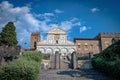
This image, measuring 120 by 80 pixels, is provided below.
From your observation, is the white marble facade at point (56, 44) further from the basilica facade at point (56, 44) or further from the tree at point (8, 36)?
the tree at point (8, 36)

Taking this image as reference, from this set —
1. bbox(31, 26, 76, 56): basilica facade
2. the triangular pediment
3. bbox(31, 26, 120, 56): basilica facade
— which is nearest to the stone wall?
bbox(31, 26, 76, 56): basilica facade

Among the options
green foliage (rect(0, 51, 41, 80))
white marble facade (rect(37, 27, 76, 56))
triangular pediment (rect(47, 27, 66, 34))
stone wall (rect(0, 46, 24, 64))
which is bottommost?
green foliage (rect(0, 51, 41, 80))

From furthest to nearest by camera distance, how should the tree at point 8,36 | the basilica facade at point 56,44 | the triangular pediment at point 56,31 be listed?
1. the triangular pediment at point 56,31
2. the basilica facade at point 56,44
3. the tree at point 8,36

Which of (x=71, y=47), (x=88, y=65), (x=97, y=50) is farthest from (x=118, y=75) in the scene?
(x=97, y=50)

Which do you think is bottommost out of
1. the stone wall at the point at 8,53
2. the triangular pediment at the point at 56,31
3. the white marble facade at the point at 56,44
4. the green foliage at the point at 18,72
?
the green foliage at the point at 18,72

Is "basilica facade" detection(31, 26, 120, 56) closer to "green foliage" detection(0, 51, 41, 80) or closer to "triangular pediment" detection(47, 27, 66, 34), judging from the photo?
"triangular pediment" detection(47, 27, 66, 34)

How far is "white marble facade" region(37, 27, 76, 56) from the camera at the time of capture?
53281mm

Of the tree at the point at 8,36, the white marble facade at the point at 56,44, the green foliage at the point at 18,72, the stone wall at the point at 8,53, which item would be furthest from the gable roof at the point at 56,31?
the green foliage at the point at 18,72

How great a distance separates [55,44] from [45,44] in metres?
3.27

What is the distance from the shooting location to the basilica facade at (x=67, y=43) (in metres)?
53.8

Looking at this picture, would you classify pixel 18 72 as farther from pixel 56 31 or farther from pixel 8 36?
pixel 56 31

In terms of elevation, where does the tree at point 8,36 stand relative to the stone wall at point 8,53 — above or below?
above

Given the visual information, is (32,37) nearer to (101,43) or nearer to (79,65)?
(101,43)

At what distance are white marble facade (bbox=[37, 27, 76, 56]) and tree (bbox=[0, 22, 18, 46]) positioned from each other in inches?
374
